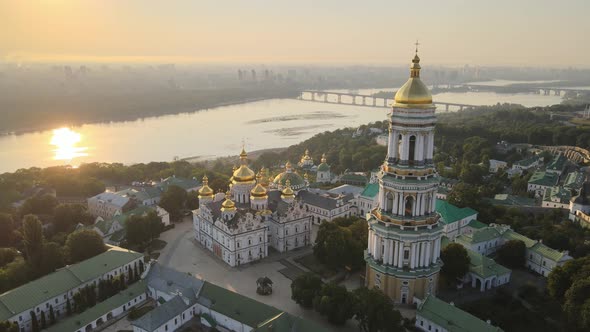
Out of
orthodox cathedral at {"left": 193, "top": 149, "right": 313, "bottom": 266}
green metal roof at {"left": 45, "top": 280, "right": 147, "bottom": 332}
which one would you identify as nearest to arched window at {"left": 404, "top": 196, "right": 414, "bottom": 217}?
orthodox cathedral at {"left": 193, "top": 149, "right": 313, "bottom": 266}

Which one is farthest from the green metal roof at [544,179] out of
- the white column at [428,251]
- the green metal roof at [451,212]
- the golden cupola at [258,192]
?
the golden cupola at [258,192]

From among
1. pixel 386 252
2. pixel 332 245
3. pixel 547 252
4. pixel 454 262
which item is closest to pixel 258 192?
pixel 332 245

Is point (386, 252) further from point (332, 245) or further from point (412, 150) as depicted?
point (412, 150)

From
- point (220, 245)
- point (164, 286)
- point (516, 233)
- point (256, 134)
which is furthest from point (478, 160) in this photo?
point (256, 134)

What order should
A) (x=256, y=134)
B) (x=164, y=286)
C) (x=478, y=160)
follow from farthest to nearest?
(x=256, y=134), (x=478, y=160), (x=164, y=286)

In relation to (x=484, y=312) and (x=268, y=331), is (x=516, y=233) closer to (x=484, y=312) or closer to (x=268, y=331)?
(x=484, y=312)

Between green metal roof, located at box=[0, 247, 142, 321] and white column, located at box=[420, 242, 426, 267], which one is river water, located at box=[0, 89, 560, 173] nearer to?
green metal roof, located at box=[0, 247, 142, 321]

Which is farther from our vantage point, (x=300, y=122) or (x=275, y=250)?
(x=300, y=122)
